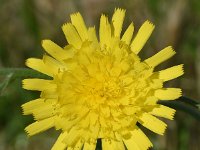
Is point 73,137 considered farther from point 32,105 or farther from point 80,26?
point 80,26

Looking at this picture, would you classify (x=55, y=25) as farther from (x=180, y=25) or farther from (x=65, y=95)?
(x=65, y=95)

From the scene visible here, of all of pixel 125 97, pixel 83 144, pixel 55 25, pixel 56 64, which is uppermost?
pixel 55 25

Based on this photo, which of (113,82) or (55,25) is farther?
(55,25)

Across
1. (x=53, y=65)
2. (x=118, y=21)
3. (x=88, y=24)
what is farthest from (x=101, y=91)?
(x=88, y=24)

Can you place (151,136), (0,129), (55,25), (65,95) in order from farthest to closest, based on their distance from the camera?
(55,25)
(0,129)
(151,136)
(65,95)

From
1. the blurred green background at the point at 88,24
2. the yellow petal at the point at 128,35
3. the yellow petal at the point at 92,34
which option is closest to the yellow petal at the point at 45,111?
the yellow petal at the point at 92,34

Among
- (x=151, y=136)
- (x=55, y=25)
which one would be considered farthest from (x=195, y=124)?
(x=55, y=25)
